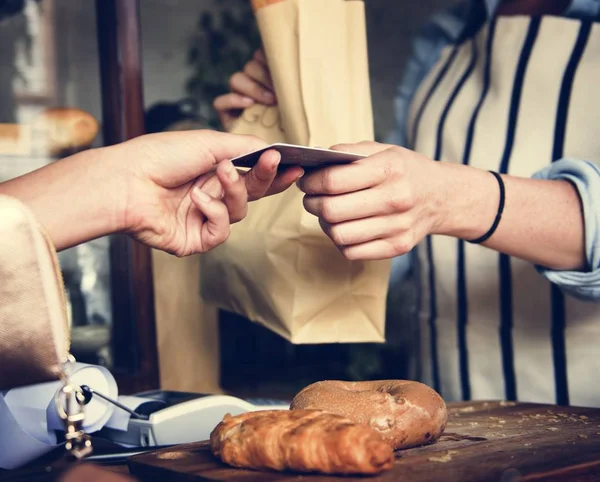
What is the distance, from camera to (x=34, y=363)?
54cm

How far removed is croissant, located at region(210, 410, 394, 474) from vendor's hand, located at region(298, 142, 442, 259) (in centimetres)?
35

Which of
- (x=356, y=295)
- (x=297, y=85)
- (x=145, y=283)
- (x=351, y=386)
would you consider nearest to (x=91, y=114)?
(x=145, y=283)

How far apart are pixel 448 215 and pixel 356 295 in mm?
208

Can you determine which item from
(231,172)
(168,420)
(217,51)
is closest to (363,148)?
(231,172)

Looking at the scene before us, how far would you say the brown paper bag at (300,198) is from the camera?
114cm

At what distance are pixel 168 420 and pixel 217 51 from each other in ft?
6.75

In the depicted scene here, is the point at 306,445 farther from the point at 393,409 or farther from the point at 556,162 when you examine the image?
the point at 556,162

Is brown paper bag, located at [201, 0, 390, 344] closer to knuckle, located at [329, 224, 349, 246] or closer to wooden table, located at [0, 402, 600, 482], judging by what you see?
knuckle, located at [329, 224, 349, 246]

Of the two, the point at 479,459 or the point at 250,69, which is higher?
the point at 250,69

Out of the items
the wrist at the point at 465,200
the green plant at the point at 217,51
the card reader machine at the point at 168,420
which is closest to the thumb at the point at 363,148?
the wrist at the point at 465,200

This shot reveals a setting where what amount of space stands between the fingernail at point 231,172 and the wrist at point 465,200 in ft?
1.00

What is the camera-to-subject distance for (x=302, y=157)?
924 mm

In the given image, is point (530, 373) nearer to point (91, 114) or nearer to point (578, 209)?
point (578, 209)

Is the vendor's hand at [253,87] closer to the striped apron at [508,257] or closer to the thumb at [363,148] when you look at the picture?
the thumb at [363,148]
